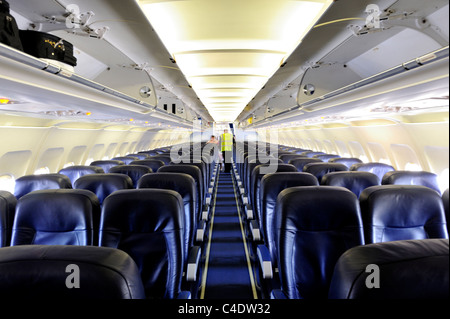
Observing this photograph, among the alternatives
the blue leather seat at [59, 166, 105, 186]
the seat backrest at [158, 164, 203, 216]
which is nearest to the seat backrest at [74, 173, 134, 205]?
the seat backrest at [158, 164, 203, 216]

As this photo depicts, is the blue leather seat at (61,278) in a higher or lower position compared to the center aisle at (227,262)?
higher

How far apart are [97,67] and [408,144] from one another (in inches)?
247

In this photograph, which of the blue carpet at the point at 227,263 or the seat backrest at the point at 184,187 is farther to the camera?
the blue carpet at the point at 227,263

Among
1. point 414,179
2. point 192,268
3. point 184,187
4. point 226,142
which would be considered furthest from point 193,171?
point 226,142

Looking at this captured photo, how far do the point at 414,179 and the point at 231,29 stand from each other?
295 cm

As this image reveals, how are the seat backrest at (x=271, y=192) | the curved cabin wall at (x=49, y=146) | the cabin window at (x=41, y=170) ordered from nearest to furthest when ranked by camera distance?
the seat backrest at (x=271, y=192) < the curved cabin wall at (x=49, y=146) < the cabin window at (x=41, y=170)

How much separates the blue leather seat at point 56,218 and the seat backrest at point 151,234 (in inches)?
8.2

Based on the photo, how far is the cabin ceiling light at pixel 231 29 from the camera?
2.73 m

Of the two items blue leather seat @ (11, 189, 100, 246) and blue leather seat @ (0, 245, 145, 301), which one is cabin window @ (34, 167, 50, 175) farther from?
blue leather seat @ (0, 245, 145, 301)

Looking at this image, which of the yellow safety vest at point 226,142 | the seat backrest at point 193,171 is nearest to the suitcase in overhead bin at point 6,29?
the seat backrest at point 193,171

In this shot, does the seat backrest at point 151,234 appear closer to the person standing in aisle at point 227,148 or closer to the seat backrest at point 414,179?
the seat backrest at point 414,179

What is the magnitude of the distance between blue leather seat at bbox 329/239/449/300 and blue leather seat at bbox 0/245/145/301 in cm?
80

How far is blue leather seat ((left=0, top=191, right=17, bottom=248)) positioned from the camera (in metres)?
2.41
